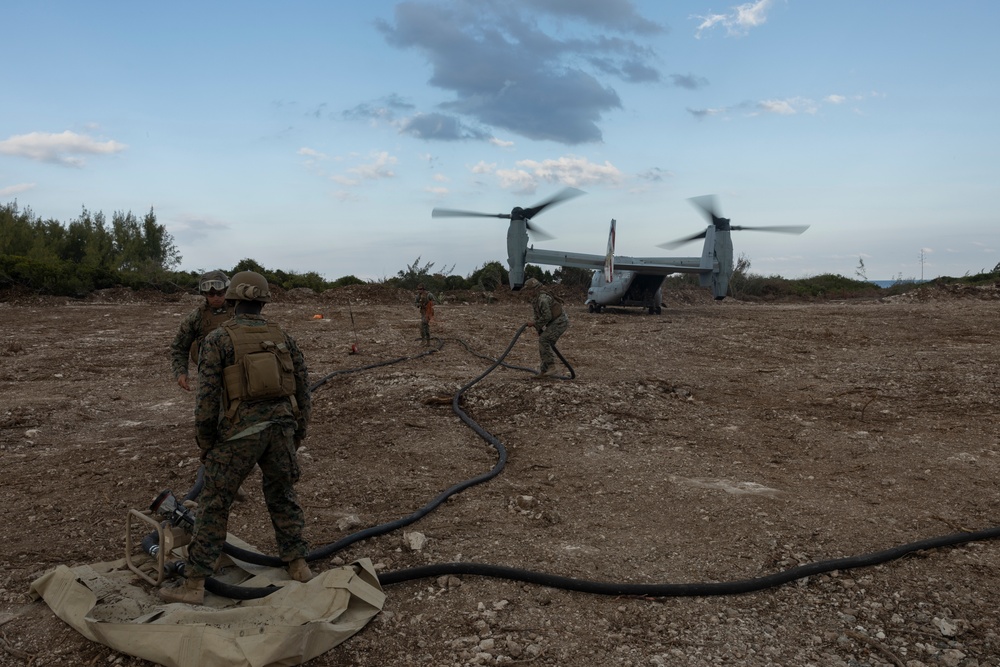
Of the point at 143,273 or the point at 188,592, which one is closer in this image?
the point at 188,592

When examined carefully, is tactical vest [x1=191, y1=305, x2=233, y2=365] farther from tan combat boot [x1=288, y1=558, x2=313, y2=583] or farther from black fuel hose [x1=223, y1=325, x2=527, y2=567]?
tan combat boot [x1=288, y1=558, x2=313, y2=583]

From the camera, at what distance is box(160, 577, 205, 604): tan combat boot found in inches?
151

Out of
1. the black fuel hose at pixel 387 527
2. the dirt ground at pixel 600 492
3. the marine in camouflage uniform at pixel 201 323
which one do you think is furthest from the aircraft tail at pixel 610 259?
the marine in camouflage uniform at pixel 201 323

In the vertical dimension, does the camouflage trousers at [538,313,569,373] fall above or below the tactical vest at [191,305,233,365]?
below

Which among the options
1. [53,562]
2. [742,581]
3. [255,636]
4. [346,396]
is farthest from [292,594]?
[346,396]

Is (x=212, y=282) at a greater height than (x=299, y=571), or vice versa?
(x=212, y=282)

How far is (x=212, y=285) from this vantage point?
5.76m

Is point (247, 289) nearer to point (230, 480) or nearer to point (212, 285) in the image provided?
point (230, 480)

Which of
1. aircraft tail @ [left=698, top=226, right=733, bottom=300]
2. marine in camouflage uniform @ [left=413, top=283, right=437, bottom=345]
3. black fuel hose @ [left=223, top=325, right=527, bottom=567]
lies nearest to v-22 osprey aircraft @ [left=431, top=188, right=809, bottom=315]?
aircraft tail @ [left=698, top=226, right=733, bottom=300]

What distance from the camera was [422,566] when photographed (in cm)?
444

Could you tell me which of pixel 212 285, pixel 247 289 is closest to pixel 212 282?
pixel 212 285

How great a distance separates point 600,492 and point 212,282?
3.77 metres

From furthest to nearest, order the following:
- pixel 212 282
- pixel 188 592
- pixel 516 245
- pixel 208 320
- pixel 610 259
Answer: pixel 516 245
pixel 610 259
pixel 208 320
pixel 212 282
pixel 188 592

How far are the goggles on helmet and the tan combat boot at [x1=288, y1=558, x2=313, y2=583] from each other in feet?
8.45
